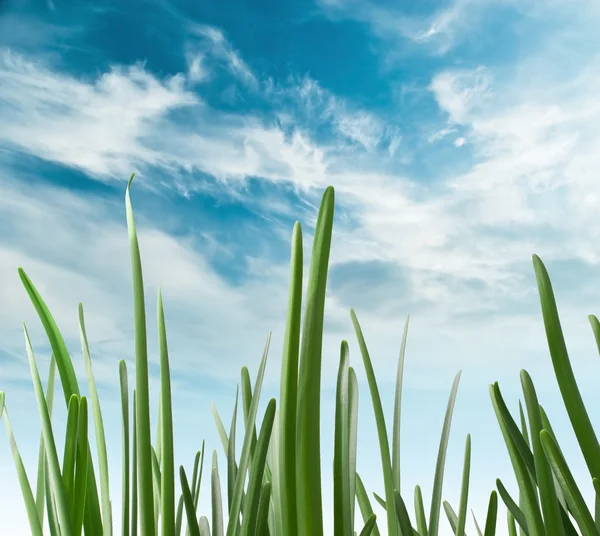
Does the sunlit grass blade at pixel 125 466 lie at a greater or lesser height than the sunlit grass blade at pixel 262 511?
greater

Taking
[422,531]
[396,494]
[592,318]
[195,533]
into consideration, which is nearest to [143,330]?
[195,533]

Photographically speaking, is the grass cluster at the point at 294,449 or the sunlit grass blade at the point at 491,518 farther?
the sunlit grass blade at the point at 491,518

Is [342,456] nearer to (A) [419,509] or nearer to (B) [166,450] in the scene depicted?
(B) [166,450]

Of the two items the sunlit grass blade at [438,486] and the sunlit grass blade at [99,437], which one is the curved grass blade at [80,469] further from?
the sunlit grass blade at [438,486]

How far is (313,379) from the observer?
52 cm

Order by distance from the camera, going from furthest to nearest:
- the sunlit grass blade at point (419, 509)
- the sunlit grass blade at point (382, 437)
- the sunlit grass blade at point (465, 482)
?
the sunlit grass blade at point (419, 509) → the sunlit grass blade at point (465, 482) → the sunlit grass blade at point (382, 437)

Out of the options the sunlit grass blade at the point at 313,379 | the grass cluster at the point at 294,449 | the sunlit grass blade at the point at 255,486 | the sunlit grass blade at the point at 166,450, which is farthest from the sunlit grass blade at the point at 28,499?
the sunlit grass blade at the point at 313,379

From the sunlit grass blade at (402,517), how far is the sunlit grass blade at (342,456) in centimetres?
11

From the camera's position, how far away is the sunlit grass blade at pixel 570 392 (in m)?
0.58

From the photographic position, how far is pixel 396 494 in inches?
29.2

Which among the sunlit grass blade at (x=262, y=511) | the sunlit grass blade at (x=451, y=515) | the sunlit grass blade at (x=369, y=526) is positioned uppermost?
the sunlit grass blade at (x=451, y=515)

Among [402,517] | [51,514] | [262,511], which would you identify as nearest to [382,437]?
[402,517]

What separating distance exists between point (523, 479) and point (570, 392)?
5.4 inches

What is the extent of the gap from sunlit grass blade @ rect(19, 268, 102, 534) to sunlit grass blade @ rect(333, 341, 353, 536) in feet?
0.93
